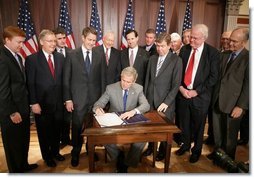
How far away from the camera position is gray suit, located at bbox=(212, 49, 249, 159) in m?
2.35

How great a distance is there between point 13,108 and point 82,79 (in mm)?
764

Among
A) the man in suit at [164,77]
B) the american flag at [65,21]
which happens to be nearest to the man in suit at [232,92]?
the man in suit at [164,77]

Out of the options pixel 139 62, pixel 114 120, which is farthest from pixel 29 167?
pixel 139 62

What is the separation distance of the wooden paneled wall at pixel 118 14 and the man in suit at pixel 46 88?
2.48 m

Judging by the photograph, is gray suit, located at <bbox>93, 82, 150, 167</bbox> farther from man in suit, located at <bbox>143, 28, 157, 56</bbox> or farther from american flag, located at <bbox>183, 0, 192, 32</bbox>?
american flag, located at <bbox>183, 0, 192, 32</bbox>

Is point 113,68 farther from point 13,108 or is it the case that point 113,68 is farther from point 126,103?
point 13,108

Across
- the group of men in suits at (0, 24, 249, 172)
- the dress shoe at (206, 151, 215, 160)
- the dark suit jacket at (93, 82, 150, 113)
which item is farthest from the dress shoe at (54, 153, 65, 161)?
the dress shoe at (206, 151, 215, 160)

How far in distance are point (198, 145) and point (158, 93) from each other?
2.87 feet

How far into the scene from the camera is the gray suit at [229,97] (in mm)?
2348

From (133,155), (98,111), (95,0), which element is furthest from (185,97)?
(95,0)

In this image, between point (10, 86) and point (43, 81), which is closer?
point (10, 86)

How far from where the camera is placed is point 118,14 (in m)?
4.75

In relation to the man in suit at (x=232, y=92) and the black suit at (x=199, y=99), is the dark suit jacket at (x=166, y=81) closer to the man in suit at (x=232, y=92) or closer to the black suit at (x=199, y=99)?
the black suit at (x=199, y=99)

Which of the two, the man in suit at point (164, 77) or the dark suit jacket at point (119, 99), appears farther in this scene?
the man in suit at point (164, 77)
